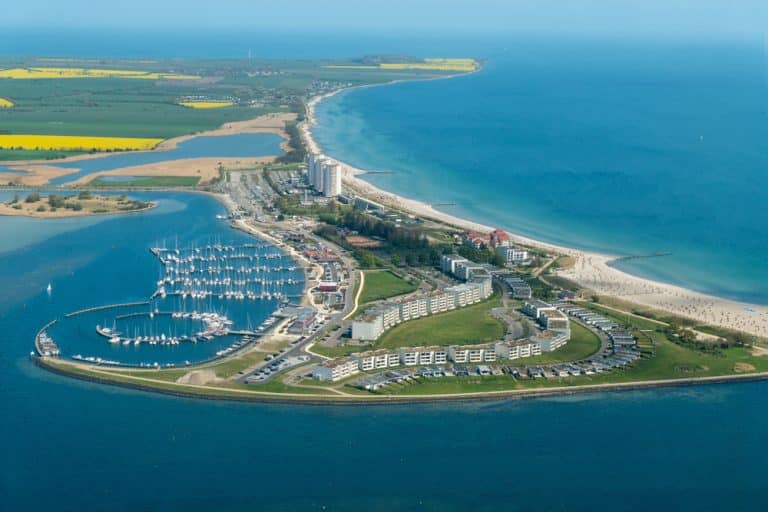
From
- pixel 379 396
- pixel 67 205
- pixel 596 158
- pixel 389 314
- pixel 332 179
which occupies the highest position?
pixel 596 158

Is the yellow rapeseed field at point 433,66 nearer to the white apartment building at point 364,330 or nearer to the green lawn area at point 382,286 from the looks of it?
the green lawn area at point 382,286

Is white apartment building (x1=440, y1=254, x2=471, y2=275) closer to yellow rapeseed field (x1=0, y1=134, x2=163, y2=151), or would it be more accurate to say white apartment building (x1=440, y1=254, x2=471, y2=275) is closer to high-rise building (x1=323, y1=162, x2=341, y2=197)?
high-rise building (x1=323, y1=162, x2=341, y2=197)

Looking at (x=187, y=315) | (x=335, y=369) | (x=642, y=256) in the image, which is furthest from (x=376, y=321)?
(x=642, y=256)

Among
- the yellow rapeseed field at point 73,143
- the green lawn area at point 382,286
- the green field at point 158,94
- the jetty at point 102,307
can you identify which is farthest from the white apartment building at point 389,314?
the yellow rapeseed field at point 73,143

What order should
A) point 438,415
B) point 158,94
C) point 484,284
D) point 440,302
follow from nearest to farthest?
point 438,415 < point 440,302 < point 484,284 < point 158,94

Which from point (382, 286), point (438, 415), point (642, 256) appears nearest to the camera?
point (438, 415)

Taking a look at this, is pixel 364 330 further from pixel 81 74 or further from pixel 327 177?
pixel 81 74

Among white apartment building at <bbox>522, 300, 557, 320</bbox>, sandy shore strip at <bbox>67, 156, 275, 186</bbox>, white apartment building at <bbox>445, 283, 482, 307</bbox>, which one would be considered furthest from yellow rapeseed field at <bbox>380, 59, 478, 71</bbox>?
white apartment building at <bbox>522, 300, 557, 320</bbox>
